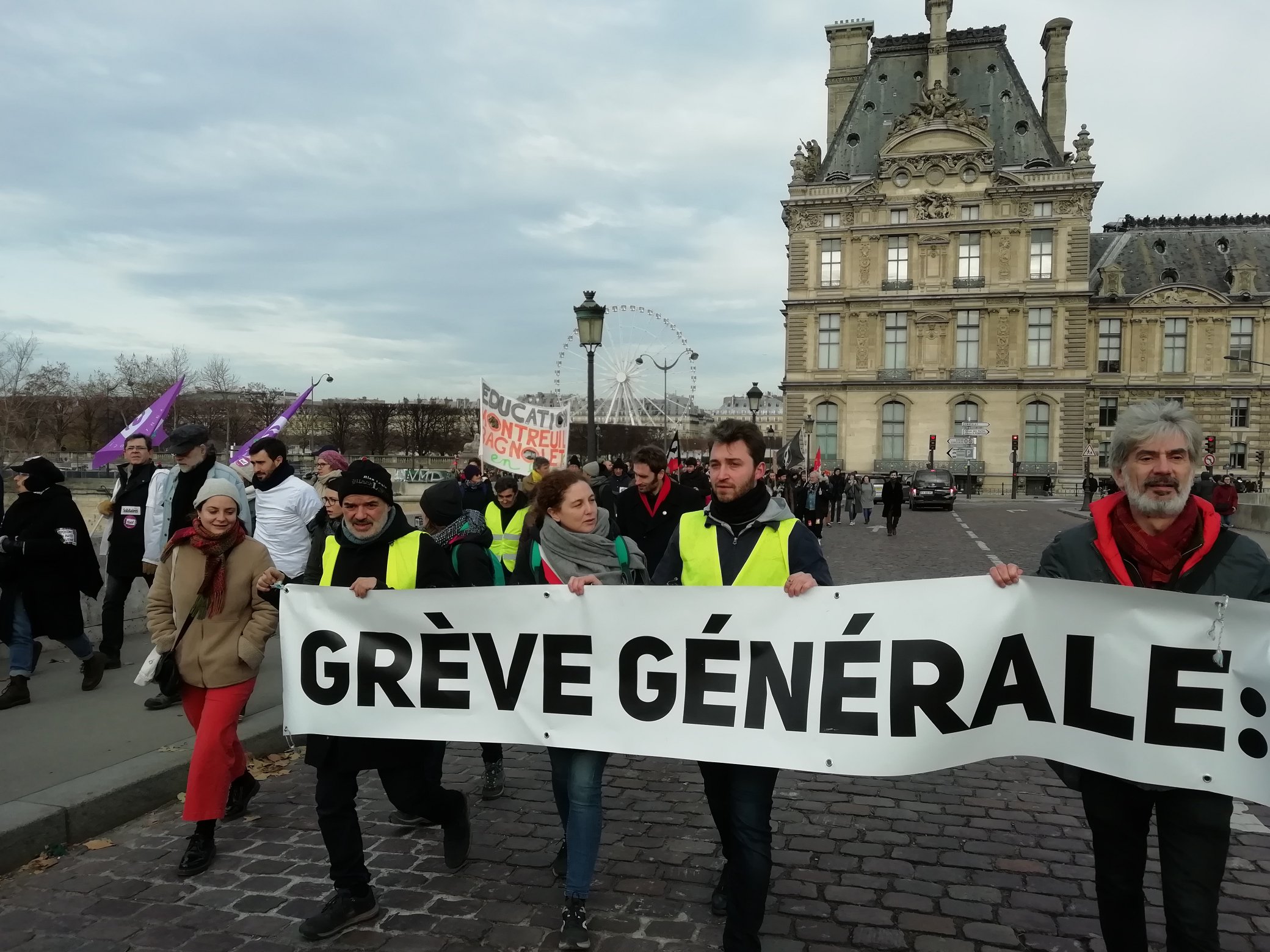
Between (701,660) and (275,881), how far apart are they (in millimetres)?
2225

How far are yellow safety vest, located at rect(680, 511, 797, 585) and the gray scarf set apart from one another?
38 centimetres

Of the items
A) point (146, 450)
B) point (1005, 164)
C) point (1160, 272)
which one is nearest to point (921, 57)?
point (1005, 164)

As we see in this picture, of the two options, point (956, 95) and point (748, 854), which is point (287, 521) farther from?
point (956, 95)

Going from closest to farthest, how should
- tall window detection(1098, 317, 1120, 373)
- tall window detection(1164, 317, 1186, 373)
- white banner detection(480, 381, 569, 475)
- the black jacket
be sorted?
the black jacket
white banner detection(480, 381, 569, 475)
tall window detection(1164, 317, 1186, 373)
tall window detection(1098, 317, 1120, 373)

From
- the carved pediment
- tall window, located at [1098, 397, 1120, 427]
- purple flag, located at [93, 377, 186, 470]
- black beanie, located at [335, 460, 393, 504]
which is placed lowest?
black beanie, located at [335, 460, 393, 504]

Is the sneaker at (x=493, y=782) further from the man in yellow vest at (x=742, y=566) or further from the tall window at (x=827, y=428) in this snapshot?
the tall window at (x=827, y=428)

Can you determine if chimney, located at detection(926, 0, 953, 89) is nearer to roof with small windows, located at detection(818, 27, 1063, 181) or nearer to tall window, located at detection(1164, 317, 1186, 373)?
roof with small windows, located at detection(818, 27, 1063, 181)

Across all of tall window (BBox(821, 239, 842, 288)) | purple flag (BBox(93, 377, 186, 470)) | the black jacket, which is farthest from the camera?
tall window (BBox(821, 239, 842, 288))

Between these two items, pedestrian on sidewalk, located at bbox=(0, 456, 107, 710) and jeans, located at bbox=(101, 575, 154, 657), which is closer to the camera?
pedestrian on sidewalk, located at bbox=(0, 456, 107, 710)

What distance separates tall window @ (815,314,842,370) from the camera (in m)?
61.3

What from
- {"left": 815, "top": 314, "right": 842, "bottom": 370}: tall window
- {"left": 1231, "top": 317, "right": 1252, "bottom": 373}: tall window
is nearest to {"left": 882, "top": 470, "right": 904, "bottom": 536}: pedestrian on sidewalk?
{"left": 815, "top": 314, "right": 842, "bottom": 370}: tall window

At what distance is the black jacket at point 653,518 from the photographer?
25.4 ft

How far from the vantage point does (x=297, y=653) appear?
14.3 ft

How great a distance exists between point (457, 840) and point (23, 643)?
4417 mm
